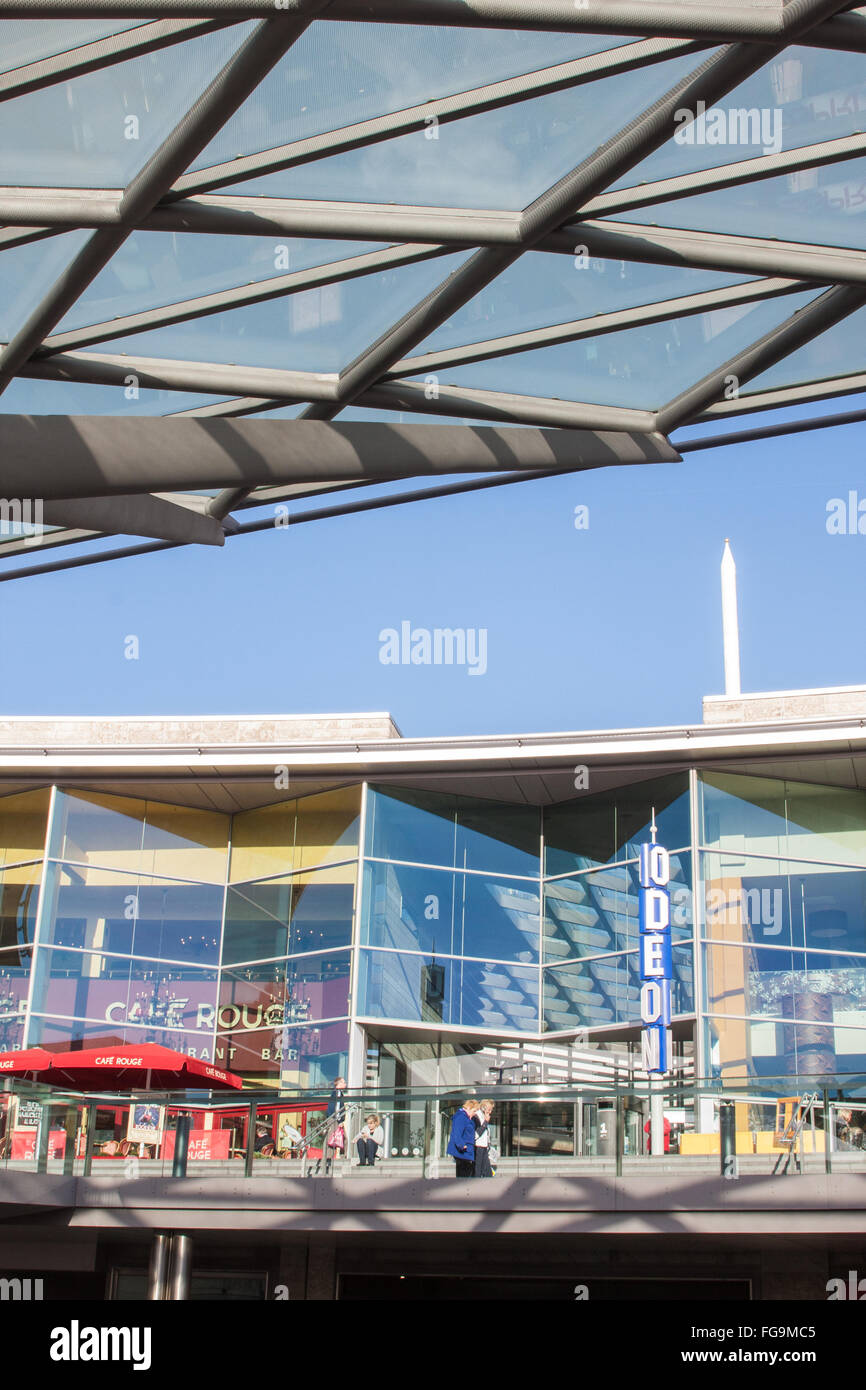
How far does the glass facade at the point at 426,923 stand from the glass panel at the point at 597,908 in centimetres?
5

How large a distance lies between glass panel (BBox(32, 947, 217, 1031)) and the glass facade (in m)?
0.04

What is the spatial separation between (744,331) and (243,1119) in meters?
13.4

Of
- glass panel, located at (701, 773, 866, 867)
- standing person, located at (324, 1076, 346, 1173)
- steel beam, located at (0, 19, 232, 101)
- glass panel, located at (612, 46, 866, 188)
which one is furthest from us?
glass panel, located at (701, 773, 866, 867)

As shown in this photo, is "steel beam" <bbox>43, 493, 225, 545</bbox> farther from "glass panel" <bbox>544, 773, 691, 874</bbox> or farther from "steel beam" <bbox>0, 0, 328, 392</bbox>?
"glass panel" <bbox>544, 773, 691, 874</bbox>

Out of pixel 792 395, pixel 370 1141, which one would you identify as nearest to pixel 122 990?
pixel 370 1141

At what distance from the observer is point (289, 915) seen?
99.2ft

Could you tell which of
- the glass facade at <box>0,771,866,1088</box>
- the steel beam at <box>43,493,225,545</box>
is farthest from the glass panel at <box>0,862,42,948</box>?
the steel beam at <box>43,493,225,545</box>

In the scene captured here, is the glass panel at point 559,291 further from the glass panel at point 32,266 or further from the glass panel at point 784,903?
the glass panel at point 784,903

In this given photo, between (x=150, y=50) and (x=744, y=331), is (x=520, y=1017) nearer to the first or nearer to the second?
(x=744, y=331)

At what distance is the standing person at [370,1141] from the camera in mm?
20000

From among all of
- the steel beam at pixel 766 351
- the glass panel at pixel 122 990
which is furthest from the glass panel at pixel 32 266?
the glass panel at pixel 122 990

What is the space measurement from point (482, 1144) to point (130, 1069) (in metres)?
6.62

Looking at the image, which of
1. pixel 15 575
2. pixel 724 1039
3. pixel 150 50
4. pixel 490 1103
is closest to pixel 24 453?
pixel 150 50

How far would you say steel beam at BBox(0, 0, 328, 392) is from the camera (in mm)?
7816
